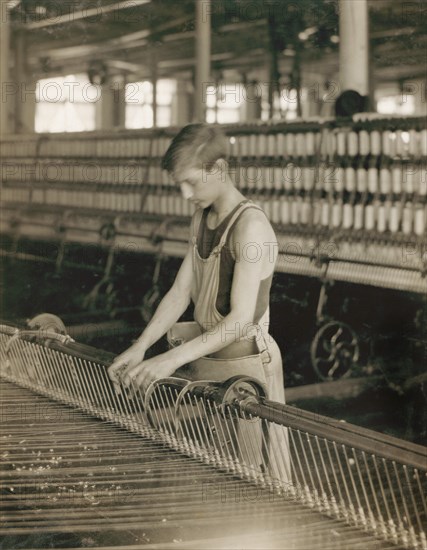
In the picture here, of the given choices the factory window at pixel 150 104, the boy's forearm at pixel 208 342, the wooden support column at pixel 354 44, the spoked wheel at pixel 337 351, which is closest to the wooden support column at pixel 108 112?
the factory window at pixel 150 104

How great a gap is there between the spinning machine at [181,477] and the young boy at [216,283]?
0.31 feet

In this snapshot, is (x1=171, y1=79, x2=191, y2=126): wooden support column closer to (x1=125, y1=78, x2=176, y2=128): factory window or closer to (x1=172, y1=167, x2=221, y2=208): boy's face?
(x1=125, y1=78, x2=176, y2=128): factory window

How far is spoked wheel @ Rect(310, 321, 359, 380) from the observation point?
4.76 m

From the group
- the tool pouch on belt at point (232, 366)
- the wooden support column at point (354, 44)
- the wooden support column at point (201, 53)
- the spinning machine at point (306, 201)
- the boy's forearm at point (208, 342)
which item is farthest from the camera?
the wooden support column at point (201, 53)

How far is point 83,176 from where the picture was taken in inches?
283

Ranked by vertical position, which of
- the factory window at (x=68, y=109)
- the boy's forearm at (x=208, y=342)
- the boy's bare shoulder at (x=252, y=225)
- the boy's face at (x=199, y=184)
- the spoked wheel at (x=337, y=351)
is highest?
the factory window at (x=68, y=109)

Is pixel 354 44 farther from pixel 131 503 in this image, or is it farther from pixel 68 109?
pixel 68 109

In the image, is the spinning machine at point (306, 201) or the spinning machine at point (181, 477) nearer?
the spinning machine at point (181, 477)

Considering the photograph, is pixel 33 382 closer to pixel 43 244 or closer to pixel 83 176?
pixel 83 176

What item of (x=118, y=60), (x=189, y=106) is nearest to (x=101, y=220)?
(x=118, y=60)

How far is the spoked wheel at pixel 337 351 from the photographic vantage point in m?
4.76

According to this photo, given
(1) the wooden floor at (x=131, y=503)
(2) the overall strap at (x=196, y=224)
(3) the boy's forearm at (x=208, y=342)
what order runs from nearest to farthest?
(1) the wooden floor at (x=131, y=503), (3) the boy's forearm at (x=208, y=342), (2) the overall strap at (x=196, y=224)

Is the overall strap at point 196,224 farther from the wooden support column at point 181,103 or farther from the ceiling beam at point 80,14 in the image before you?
the wooden support column at point 181,103

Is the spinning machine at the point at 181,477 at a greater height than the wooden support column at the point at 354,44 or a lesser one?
lesser
